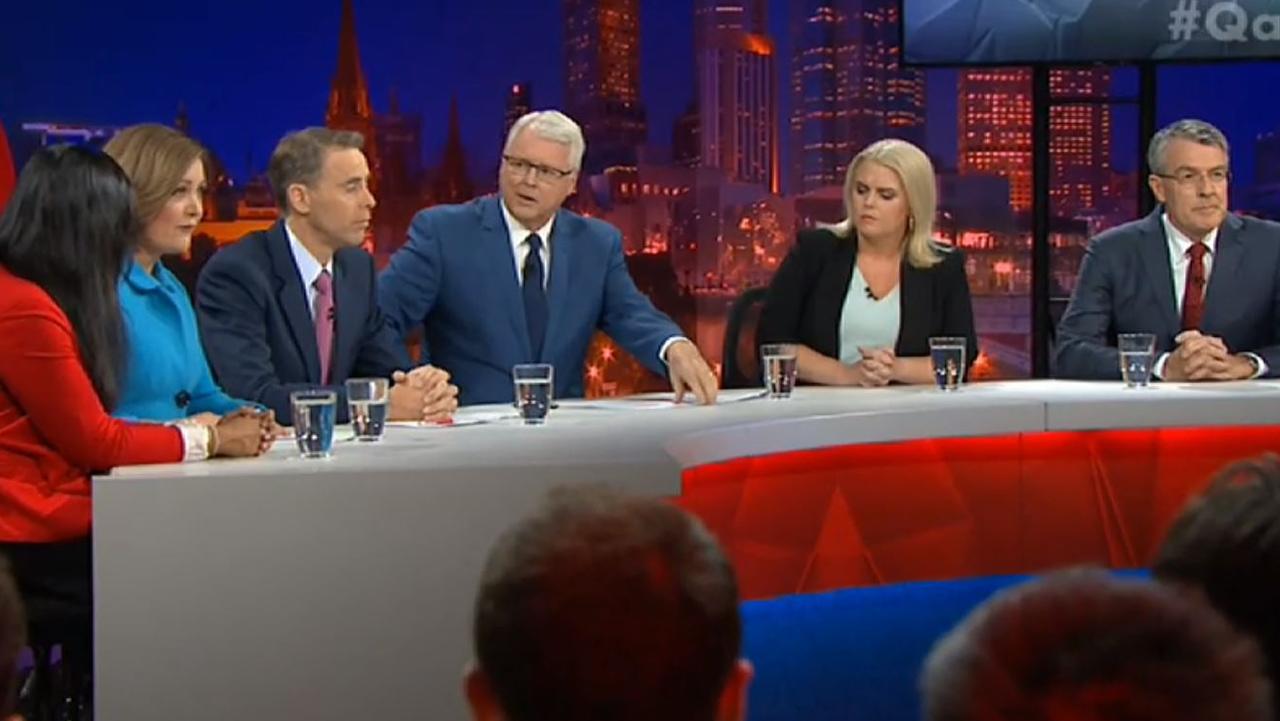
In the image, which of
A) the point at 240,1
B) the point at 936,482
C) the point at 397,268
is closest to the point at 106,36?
the point at 240,1

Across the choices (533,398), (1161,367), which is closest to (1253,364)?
(1161,367)

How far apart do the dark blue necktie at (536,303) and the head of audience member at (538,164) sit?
0.34 ft

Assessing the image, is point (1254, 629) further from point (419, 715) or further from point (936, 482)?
point (936, 482)

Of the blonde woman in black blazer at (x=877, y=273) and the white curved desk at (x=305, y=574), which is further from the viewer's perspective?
the blonde woman in black blazer at (x=877, y=273)

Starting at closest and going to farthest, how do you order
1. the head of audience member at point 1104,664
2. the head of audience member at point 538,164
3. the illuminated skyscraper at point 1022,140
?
the head of audience member at point 1104,664 < the head of audience member at point 538,164 < the illuminated skyscraper at point 1022,140

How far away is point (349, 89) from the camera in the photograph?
21.6ft

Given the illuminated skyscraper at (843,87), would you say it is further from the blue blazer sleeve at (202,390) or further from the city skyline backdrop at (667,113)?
the blue blazer sleeve at (202,390)

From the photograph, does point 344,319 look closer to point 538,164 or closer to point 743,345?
point 538,164

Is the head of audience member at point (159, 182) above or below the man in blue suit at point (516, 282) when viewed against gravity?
above

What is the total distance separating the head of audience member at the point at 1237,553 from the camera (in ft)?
3.11

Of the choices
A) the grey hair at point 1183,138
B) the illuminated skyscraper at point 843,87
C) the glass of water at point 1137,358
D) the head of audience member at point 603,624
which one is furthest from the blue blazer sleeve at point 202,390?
the illuminated skyscraper at point 843,87

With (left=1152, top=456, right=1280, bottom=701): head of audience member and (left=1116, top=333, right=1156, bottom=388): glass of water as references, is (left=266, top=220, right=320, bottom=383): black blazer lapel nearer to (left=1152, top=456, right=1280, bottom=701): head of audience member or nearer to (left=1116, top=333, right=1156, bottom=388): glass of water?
(left=1116, top=333, right=1156, bottom=388): glass of water

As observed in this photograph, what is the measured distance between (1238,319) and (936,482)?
104cm

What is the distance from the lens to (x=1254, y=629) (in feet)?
3.10
